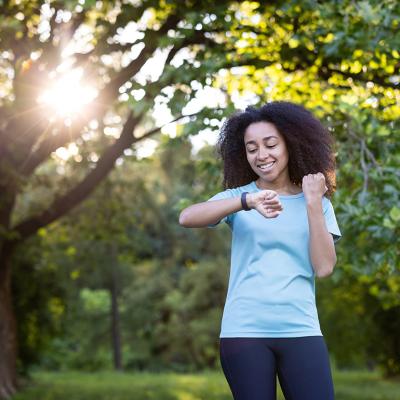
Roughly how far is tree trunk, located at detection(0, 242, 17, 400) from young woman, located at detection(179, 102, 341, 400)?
11.3m

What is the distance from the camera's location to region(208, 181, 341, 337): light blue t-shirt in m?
2.82

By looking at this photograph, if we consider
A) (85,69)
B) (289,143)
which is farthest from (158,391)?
(289,143)

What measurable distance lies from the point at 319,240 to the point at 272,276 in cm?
22

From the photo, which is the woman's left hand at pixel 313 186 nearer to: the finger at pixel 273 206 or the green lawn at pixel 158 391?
the finger at pixel 273 206

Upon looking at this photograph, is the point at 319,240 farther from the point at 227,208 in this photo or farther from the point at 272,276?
the point at 227,208

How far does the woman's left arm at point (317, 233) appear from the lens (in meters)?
2.86

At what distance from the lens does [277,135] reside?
3.10 m

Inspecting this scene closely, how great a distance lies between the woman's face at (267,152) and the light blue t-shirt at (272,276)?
0.13m

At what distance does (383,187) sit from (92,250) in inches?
542

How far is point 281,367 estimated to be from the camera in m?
2.84

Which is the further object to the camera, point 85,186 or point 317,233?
point 85,186

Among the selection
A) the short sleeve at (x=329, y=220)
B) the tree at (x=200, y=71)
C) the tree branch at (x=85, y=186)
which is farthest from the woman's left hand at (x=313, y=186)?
the tree branch at (x=85, y=186)

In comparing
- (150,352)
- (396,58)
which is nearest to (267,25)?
(396,58)

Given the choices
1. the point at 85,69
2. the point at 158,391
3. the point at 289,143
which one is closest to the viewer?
the point at 289,143
